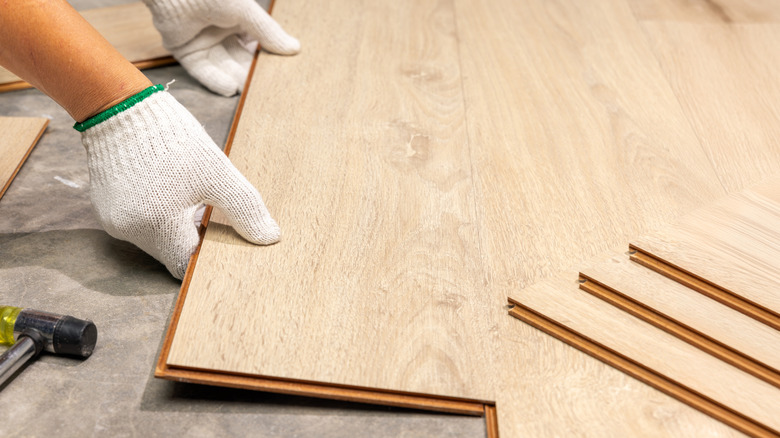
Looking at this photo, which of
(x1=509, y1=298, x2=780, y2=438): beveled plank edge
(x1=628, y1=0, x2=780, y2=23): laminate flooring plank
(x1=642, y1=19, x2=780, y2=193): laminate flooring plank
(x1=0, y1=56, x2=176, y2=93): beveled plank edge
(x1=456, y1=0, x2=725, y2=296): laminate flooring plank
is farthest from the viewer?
(x1=628, y1=0, x2=780, y2=23): laminate flooring plank

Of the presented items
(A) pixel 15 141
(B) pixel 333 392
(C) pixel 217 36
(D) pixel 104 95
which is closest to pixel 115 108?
(D) pixel 104 95

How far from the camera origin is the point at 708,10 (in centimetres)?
217

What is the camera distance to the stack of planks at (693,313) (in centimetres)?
104

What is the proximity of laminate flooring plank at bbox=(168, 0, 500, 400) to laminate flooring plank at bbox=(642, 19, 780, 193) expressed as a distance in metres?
0.56

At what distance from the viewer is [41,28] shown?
1.11 metres

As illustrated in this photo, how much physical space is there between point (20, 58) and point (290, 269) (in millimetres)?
555

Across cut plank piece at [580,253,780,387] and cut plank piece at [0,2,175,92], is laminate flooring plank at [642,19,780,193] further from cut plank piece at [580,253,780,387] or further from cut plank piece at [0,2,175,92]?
cut plank piece at [0,2,175,92]

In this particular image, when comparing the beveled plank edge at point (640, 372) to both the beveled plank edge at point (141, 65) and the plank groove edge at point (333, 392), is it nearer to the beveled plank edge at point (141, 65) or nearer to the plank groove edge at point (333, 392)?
the plank groove edge at point (333, 392)

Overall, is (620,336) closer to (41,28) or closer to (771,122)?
(771,122)

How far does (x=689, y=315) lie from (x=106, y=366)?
950 millimetres

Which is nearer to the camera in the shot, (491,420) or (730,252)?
(491,420)

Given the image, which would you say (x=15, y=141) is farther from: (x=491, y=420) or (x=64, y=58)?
(x=491, y=420)

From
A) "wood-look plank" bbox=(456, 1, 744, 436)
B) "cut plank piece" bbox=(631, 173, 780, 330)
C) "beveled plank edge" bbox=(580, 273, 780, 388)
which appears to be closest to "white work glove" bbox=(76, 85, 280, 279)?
"wood-look plank" bbox=(456, 1, 744, 436)

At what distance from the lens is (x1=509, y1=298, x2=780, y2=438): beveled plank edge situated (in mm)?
1003
